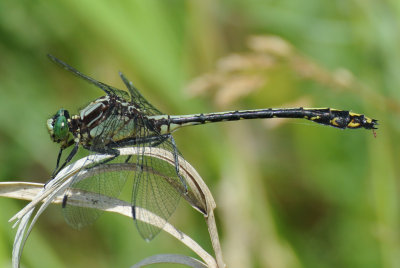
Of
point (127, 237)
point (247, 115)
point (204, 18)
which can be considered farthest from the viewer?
point (204, 18)

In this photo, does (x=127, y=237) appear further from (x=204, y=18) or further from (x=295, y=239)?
(x=204, y=18)

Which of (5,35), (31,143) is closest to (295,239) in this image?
(31,143)

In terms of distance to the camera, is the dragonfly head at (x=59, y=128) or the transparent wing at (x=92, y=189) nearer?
the transparent wing at (x=92, y=189)

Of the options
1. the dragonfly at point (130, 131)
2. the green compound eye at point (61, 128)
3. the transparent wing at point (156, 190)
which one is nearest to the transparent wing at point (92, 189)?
the dragonfly at point (130, 131)

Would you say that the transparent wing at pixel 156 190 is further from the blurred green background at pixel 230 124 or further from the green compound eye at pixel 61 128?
the blurred green background at pixel 230 124

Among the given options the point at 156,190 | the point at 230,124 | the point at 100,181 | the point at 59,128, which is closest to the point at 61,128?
the point at 59,128

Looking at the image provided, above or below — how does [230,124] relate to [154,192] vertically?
above

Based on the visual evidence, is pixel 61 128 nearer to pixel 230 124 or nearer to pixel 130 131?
pixel 130 131
